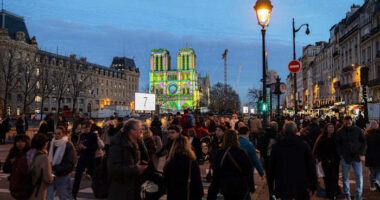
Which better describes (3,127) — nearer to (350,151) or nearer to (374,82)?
(350,151)

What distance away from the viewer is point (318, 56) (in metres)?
74.0

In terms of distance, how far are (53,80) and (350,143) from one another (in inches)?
1838

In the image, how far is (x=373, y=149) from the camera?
8.12 m

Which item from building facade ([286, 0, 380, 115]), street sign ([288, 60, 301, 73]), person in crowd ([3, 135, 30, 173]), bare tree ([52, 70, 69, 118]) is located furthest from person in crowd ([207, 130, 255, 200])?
bare tree ([52, 70, 69, 118])

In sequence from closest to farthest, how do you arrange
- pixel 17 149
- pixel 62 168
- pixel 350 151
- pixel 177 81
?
pixel 17 149
pixel 62 168
pixel 350 151
pixel 177 81

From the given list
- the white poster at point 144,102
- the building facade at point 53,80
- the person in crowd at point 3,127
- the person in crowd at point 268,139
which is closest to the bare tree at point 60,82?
the building facade at point 53,80

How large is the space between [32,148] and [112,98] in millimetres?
103876

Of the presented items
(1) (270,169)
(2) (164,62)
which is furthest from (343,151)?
(2) (164,62)

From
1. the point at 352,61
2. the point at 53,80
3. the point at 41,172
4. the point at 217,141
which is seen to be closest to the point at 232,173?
the point at 41,172

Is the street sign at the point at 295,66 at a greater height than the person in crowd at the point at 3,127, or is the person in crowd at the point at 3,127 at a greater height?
the street sign at the point at 295,66

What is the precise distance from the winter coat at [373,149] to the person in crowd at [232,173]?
4.69m

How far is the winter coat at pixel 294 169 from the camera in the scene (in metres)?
4.81

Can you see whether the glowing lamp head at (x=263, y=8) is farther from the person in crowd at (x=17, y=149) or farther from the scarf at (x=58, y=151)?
the person in crowd at (x=17, y=149)

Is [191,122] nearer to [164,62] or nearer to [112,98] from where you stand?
[112,98]
